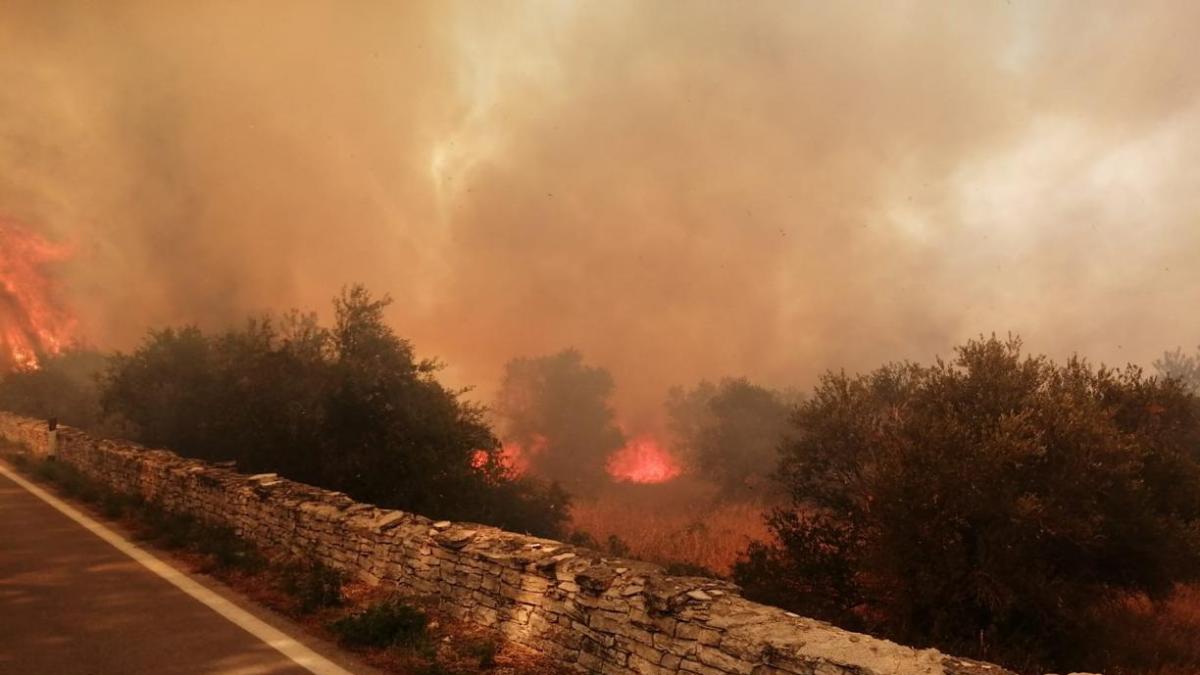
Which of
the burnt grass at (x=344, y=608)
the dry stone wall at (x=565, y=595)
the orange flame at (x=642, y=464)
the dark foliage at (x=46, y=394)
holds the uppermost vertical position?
the orange flame at (x=642, y=464)

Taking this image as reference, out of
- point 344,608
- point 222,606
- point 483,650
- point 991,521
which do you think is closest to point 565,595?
point 483,650

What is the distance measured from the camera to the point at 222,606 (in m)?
6.13

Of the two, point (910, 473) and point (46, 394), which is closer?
point (910, 473)

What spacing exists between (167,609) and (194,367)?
13644 mm

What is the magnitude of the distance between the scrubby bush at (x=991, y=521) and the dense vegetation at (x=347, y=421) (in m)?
6.93

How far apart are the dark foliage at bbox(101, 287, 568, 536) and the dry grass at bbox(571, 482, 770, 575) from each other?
7.85ft

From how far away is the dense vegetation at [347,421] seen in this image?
44.0 ft

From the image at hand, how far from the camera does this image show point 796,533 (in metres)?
9.48

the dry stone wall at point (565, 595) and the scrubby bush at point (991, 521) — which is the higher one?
the scrubby bush at point (991, 521)

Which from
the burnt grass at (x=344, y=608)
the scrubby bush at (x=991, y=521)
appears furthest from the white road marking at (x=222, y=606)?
the scrubby bush at (x=991, y=521)

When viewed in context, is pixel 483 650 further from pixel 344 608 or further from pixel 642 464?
pixel 642 464

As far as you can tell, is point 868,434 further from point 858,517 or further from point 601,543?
point 601,543

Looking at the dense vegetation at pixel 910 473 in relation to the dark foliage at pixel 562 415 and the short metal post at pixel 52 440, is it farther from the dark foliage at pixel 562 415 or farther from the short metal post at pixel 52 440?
the dark foliage at pixel 562 415

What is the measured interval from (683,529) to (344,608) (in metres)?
12.6
